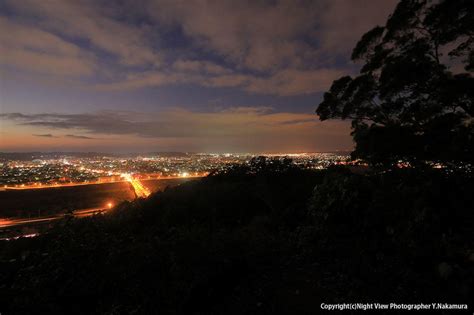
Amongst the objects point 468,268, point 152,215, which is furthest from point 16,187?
point 468,268

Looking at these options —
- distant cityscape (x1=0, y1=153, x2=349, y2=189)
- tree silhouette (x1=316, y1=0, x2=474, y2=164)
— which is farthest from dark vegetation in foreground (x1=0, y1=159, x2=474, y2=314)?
distant cityscape (x1=0, y1=153, x2=349, y2=189)

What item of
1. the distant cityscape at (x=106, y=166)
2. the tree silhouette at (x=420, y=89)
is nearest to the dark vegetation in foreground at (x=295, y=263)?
the tree silhouette at (x=420, y=89)

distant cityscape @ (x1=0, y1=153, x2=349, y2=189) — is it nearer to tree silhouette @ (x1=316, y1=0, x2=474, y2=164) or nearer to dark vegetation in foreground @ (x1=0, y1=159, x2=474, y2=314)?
tree silhouette @ (x1=316, y1=0, x2=474, y2=164)

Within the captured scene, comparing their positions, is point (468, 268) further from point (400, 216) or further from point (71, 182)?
point (71, 182)

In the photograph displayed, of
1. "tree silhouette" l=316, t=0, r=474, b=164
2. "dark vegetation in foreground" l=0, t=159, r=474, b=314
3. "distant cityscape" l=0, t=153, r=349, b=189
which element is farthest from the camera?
"distant cityscape" l=0, t=153, r=349, b=189

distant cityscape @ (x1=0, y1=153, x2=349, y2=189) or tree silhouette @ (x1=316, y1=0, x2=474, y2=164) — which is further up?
tree silhouette @ (x1=316, y1=0, x2=474, y2=164)

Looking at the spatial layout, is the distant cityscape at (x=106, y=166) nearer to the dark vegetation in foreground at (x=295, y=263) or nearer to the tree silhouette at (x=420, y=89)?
the tree silhouette at (x=420, y=89)

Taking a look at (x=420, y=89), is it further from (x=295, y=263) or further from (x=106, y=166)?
(x=106, y=166)
